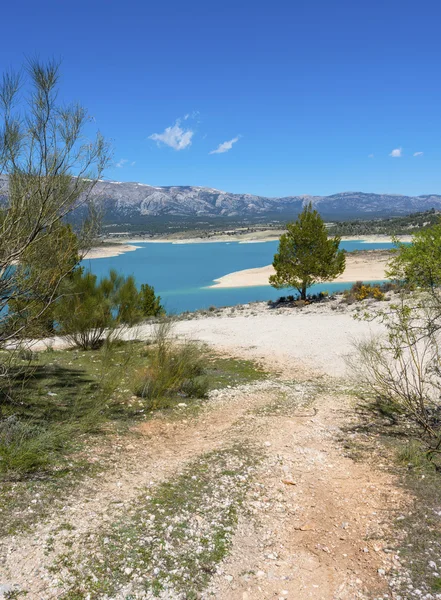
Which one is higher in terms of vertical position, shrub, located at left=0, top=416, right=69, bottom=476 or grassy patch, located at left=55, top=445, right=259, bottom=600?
shrub, located at left=0, top=416, right=69, bottom=476

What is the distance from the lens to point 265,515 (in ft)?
14.4

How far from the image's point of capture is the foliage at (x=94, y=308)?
1227 centimetres

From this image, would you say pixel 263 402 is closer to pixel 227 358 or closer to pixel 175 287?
pixel 227 358

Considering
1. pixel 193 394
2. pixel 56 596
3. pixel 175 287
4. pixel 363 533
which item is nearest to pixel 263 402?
pixel 193 394

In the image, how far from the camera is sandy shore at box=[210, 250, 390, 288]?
4447cm

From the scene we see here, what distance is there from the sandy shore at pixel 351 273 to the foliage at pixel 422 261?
37.1 m

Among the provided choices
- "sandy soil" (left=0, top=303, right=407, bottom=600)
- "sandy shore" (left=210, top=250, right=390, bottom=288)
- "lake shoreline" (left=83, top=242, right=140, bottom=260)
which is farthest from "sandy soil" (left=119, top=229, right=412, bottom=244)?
"sandy soil" (left=0, top=303, right=407, bottom=600)

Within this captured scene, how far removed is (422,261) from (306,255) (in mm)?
18394

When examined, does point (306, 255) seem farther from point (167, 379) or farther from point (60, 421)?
point (60, 421)

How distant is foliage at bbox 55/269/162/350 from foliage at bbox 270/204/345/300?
10.9 m

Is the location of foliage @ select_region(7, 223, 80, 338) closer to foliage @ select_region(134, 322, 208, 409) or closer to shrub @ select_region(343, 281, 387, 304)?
foliage @ select_region(134, 322, 208, 409)

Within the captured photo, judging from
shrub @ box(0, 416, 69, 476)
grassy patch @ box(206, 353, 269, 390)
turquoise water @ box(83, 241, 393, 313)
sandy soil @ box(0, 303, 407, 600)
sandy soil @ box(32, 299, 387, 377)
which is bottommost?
turquoise water @ box(83, 241, 393, 313)

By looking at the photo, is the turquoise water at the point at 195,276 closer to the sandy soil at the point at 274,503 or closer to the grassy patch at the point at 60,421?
the grassy patch at the point at 60,421

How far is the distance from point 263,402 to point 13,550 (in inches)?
216
